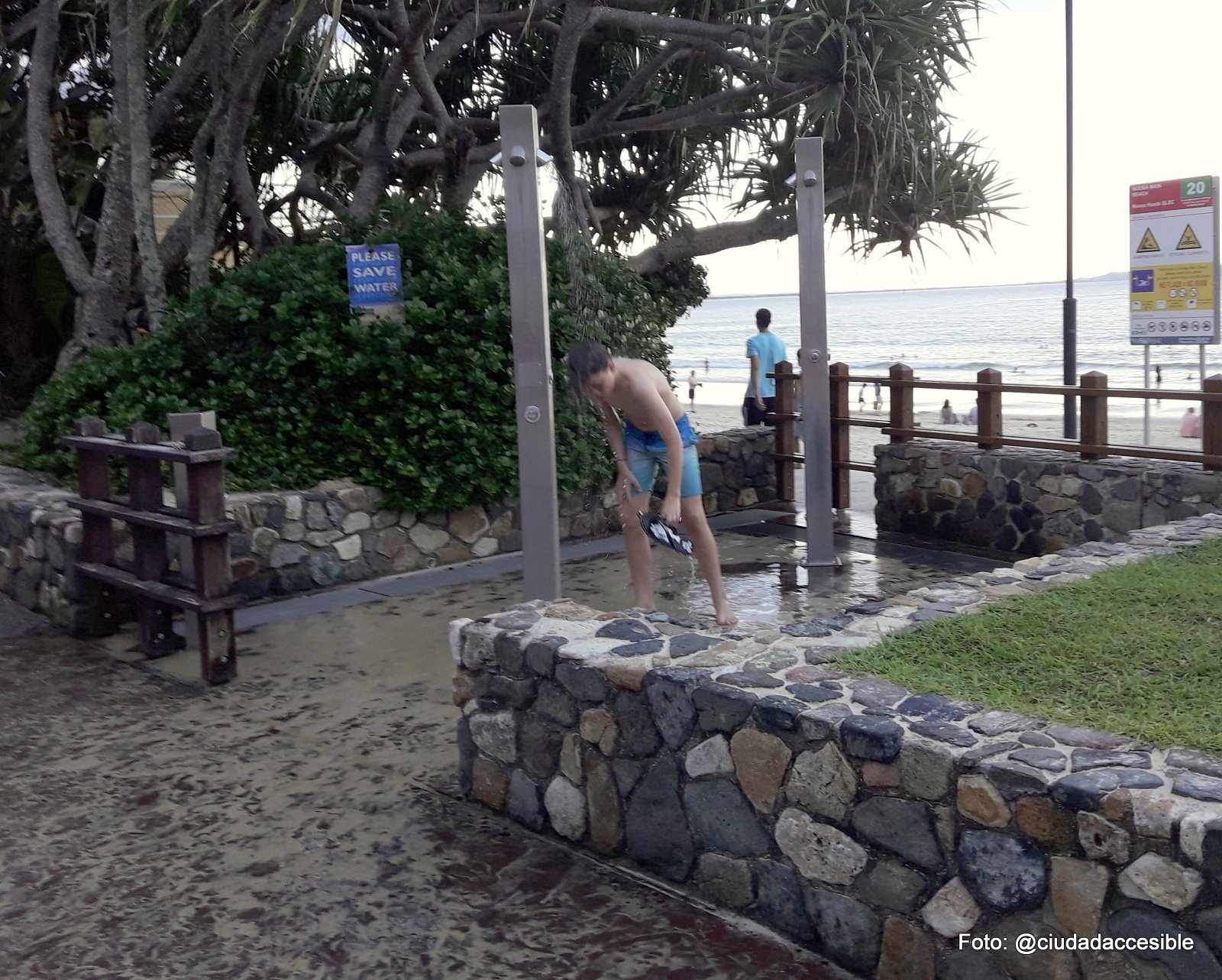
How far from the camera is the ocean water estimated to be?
38.5m

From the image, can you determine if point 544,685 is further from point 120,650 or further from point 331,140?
point 331,140

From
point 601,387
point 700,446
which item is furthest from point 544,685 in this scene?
point 700,446

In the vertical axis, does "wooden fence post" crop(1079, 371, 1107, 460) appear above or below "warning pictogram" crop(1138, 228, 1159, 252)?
below

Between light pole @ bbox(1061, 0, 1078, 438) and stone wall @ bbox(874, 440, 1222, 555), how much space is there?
438cm

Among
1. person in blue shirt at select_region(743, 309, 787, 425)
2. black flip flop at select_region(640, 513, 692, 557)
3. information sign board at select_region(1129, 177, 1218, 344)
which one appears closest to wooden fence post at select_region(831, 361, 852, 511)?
person in blue shirt at select_region(743, 309, 787, 425)

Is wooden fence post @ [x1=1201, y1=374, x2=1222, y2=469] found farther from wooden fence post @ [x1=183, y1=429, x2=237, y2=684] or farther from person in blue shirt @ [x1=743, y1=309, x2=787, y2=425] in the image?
wooden fence post @ [x1=183, y1=429, x2=237, y2=684]

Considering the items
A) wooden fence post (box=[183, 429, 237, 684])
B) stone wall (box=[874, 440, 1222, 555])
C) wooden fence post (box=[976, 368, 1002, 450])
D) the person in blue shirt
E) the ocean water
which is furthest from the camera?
the ocean water

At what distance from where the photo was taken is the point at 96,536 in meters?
6.55

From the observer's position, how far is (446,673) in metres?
5.63

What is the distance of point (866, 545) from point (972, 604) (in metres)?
4.24

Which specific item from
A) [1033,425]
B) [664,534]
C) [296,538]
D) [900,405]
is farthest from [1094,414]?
[1033,425]

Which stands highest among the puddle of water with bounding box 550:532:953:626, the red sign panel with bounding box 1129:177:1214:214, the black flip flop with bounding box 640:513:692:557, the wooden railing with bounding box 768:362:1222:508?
the red sign panel with bounding box 1129:177:1214:214

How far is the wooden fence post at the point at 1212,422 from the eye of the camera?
6.93m

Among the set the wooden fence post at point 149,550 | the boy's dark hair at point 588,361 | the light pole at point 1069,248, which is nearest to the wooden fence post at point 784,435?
the light pole at point 1069,248
